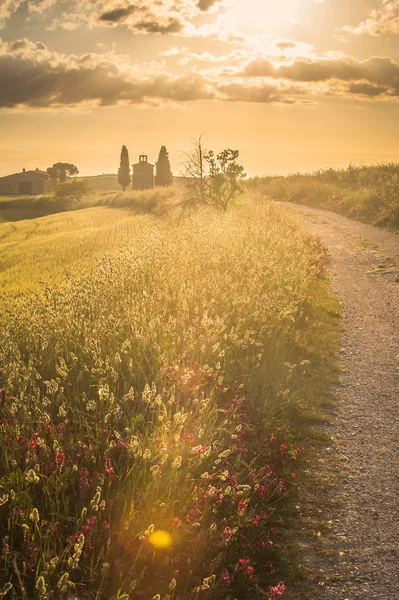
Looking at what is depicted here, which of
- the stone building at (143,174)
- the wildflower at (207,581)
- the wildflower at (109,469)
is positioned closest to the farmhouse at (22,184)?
the stone building at (143,174)

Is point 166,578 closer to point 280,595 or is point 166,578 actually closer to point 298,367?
point 280,595

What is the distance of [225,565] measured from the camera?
3.80m

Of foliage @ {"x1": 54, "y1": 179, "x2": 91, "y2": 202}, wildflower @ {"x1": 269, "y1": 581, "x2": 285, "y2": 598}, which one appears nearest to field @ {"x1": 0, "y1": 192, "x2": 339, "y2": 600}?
wildflower @ {"x1": 269, "y1": 581, "x2": 285, "y2": 598}

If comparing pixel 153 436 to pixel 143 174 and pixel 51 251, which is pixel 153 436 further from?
pixel 143 174

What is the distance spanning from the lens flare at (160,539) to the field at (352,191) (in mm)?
20680

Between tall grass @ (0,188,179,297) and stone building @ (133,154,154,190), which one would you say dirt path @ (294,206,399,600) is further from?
stone building @ (133,154,154,190)

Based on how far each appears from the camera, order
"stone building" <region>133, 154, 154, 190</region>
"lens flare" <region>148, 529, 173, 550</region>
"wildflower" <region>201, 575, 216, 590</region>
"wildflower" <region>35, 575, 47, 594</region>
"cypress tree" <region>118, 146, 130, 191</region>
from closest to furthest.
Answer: "wildflower" <region>35, 575, 47, 594</region> < "wildflower" <region>201, 575, 216, 590</region> < "lens flare" <region>148, 529, 173, 550</region> < "stone building" <region>133, 154, 154, 190</region> < "cypress tree" <region>118, 146, 130, 191</region>

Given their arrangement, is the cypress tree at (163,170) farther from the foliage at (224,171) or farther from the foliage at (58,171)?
the foliage at (224,171)

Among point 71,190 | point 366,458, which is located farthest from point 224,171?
point 71,190

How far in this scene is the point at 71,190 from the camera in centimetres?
7088

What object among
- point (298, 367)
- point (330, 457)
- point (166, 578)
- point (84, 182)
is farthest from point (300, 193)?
point (84, 182)

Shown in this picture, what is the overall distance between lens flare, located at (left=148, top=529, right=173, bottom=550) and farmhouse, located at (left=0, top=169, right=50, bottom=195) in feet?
351

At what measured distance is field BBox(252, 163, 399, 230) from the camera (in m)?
24.7

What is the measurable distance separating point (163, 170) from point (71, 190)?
20286 millimetres
